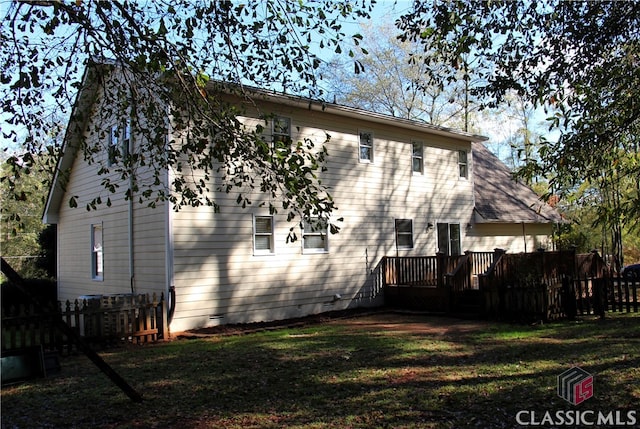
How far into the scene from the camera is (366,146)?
16.0 metres

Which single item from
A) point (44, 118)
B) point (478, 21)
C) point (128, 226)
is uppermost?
point (478, 21)

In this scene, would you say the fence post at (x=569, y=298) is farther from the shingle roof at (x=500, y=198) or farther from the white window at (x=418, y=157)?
the white window at (x=418, y=157)

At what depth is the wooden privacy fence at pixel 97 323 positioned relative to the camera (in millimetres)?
9109

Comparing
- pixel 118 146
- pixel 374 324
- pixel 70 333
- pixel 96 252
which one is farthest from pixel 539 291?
pixel 96 252

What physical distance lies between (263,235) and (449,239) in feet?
25.8

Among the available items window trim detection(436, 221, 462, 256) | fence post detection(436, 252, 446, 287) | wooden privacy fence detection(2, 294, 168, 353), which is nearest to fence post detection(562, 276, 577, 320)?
fence post detection(436, 252, 446, 287)

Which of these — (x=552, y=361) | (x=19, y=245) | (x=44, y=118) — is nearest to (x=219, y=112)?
(x=44, y=118)

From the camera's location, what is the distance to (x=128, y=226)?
43.7 ft

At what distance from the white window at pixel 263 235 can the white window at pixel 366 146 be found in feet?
13.4

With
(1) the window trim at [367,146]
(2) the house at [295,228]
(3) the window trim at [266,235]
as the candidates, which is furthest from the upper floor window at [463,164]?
(3) the window trim at [266,235]

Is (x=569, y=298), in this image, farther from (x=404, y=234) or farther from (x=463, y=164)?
(x=463, y=164)

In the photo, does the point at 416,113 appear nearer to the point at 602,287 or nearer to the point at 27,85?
the point at 602,287

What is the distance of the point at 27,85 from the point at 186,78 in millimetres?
1908

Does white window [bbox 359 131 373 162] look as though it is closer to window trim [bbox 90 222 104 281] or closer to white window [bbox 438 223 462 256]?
white window [bbox 438 223 462 256]
